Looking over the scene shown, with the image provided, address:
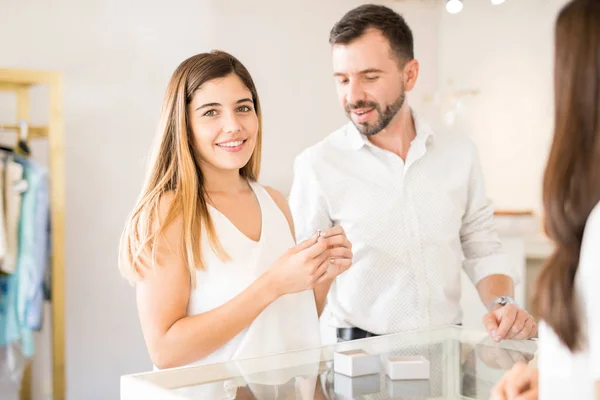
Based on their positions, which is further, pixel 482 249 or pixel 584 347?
pixel 482 249

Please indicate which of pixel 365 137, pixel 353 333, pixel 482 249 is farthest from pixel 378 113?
pixel 353 333

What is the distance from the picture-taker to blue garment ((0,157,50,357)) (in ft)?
12.4

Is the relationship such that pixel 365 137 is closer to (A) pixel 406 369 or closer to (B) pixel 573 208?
(A) pixel 406 369

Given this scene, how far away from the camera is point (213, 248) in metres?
1.81

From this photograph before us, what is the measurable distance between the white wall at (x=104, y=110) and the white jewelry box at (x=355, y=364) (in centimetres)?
321

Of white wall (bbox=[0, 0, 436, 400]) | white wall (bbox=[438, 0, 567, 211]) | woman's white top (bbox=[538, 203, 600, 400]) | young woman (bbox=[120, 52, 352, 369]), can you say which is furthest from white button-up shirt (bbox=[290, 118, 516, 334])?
white wall (bbox=[438, 0, 567, 211])

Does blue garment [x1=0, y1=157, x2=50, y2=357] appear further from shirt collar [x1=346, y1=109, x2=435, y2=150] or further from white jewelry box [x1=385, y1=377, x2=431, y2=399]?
white jewelry box [x1=385, y1=377, x2=431, y2=399]

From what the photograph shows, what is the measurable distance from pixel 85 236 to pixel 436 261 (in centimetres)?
264

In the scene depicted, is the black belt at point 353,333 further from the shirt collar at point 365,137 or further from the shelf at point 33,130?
the shelf at point 33,130

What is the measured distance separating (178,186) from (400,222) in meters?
0.93

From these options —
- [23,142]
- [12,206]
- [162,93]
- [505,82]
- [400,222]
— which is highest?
[505,82]

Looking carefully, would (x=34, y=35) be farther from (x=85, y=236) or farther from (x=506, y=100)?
(x=506, y=100)

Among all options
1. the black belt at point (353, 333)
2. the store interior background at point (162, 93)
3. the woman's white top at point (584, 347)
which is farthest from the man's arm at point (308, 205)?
the store interior background at point (162, 93)

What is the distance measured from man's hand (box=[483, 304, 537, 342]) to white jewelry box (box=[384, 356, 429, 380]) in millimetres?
411
